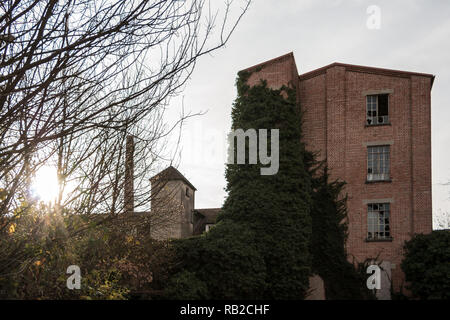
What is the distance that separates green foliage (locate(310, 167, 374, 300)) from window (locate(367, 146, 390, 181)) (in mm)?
2750

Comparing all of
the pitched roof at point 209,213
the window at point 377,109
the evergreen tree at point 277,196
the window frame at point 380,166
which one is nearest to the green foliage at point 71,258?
the evergreen tree at point 277,196

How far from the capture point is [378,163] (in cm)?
2430

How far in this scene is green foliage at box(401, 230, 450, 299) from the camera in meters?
19.4

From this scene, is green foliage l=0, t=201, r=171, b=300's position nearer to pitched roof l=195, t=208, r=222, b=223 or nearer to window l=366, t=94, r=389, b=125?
window l=366, t=94, r=389, b=125

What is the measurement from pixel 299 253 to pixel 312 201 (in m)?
3.06

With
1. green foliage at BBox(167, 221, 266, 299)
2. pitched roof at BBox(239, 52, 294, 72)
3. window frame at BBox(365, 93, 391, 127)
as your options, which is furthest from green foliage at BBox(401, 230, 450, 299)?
pitched roof at BBox(239, 52, 294, 72)

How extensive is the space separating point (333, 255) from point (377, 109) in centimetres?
836

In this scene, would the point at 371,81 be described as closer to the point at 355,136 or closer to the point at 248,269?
the point at 355,136

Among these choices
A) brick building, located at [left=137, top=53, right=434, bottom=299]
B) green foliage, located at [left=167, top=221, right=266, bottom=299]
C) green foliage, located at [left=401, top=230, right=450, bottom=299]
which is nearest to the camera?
green foliage, located at [left=167, top=221, right=266, bottom=299]

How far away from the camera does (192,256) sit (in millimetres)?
16594

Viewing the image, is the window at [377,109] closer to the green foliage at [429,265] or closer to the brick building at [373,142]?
the brick building at [373,142]

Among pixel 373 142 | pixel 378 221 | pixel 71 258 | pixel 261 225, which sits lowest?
pixel 71 258

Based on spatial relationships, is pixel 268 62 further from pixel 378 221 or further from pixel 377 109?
pixel 378 221

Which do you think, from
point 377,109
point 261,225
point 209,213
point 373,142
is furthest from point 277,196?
point 209,213
